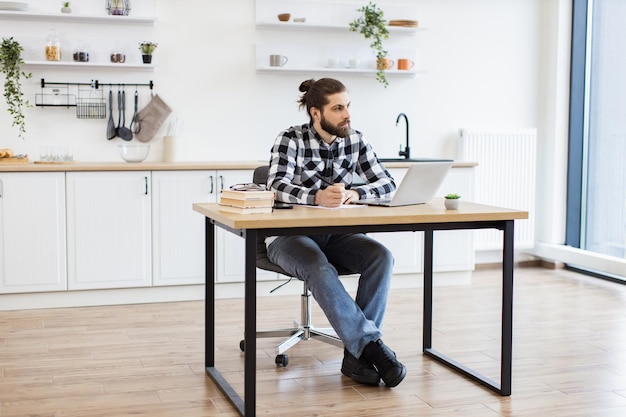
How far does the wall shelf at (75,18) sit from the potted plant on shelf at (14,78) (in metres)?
0.15

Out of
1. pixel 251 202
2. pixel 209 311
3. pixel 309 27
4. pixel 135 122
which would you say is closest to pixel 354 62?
pixel 309 27

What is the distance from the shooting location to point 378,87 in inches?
227

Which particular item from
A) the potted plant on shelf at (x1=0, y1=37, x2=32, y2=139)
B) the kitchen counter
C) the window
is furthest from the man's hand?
the window

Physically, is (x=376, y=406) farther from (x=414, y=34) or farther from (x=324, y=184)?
(x=414, y=34)

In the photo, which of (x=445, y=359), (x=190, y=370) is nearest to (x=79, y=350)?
(x=190, y=370)

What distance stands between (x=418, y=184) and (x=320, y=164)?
57 cm

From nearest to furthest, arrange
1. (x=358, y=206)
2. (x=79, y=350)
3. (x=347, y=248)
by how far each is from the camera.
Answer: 1. (x=358, y=206)
2. (x=347, y=248)
3. (x=79, y=350)

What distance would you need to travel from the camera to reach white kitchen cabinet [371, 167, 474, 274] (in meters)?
5.36

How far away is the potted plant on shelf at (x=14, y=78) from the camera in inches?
193

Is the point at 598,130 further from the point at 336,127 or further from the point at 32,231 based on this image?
the point at 32,231

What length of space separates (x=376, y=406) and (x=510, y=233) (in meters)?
0.83

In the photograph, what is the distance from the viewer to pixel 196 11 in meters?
5.34

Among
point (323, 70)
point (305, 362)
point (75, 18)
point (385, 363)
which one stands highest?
point (75, 18)

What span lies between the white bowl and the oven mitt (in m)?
0.23
